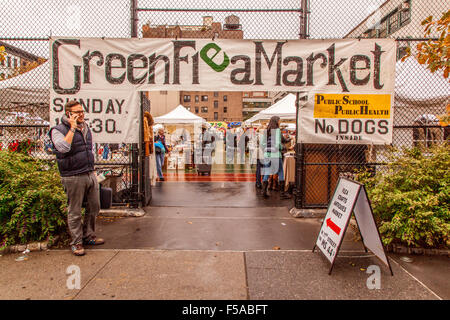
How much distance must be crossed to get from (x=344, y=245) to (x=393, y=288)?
1199mm

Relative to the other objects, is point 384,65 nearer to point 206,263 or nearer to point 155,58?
point 155,58

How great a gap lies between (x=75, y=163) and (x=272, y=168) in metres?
5.23

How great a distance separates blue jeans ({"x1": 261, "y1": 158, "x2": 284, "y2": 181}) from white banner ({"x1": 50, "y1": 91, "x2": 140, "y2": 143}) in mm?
3485

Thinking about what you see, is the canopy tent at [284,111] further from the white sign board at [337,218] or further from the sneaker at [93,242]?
the sneaker at [93,242]

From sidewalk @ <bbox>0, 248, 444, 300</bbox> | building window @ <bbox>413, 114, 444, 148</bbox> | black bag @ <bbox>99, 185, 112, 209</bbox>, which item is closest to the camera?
sidewalk @ <bbox>0, 248, 444, 300</bbox>

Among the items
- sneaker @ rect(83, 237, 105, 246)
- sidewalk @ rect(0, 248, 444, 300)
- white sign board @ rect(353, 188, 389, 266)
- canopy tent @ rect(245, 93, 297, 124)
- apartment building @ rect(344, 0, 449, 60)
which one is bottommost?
sidewalk @ rect(0, 248, 444, 300)

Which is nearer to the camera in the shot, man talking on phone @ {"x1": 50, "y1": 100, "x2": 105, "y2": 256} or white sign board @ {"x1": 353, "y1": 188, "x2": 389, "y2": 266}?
white sign board @ {"x1": 353, "y1": 188, "x2": 389, "y2": 266}

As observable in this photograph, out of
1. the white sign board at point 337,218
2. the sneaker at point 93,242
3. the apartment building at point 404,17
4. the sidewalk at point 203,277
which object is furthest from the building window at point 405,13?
the sneaker at point 93,242

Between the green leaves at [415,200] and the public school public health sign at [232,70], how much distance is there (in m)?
1.36

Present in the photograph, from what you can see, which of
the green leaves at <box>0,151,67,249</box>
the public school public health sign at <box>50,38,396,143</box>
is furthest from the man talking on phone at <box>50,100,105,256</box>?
the public school public health sign at <box>50,38,396,143</box>

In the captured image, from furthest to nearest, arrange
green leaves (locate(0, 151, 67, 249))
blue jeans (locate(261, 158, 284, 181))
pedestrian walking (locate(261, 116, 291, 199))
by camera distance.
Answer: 1. blue jeans (locate(261, 158, 284, 181))
2. pedestrian walking (locate(261, 116, 291, 199))
3. green leaves (locate(0, 151, 67, 249))

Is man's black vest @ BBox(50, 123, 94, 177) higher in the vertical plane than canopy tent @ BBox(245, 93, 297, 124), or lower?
lower

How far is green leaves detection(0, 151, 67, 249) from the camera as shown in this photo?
414cm

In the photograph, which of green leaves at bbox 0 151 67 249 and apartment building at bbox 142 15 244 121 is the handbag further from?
green leaves at bbox 0 151 67 249
